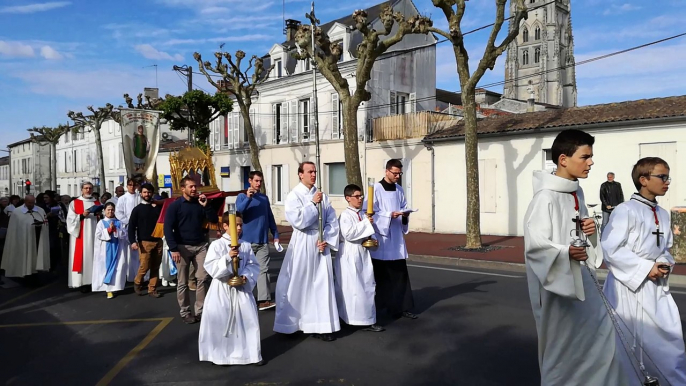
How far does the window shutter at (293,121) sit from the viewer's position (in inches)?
1080

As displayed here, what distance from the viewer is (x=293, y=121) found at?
1088 inches

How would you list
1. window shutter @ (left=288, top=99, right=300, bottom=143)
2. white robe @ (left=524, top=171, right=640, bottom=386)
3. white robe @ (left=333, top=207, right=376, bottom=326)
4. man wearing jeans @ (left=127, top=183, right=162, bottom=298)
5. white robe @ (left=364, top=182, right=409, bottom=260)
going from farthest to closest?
window shutter @ (left=288, top=99, right=300, bottom=143), man wearing jeans @ (left=127, top=183, right=162, bottom=298), white robe @ (left=364, top=182, right=409, bottom=260), white robe @ (left=333, top=207, right=376, bottom=326), white robe @ (left=524, top=171, right=640, bottom=386)

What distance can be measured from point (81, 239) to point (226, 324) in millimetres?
5698

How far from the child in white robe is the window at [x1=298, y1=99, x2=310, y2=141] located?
17768 mm

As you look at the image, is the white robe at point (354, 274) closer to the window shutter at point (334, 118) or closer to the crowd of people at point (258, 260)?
the crowd of people at point (258, 260)

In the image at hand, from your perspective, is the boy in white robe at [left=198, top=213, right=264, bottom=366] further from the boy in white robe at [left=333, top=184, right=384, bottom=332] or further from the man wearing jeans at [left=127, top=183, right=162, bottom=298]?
the man wearing jeans at [left=127, top=183, right=162, bottom=298]

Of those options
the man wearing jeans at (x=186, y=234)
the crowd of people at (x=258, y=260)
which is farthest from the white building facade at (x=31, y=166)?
the man wearing jeans at (x=186, y=234)

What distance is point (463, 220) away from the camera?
2016 cm

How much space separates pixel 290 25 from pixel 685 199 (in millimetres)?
23515

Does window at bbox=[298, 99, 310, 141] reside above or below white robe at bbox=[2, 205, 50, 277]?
above

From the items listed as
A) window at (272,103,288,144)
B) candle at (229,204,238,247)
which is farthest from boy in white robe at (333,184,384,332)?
window at (272,103,288,144)

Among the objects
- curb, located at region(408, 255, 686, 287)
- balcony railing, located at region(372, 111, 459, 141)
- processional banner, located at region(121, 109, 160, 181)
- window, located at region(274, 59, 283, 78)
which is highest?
window, located at region(274, 59, 283, 78)

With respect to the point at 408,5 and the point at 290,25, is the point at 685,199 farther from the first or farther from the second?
the point at 290,25

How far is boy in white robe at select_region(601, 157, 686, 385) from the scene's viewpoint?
3988 millimetres
